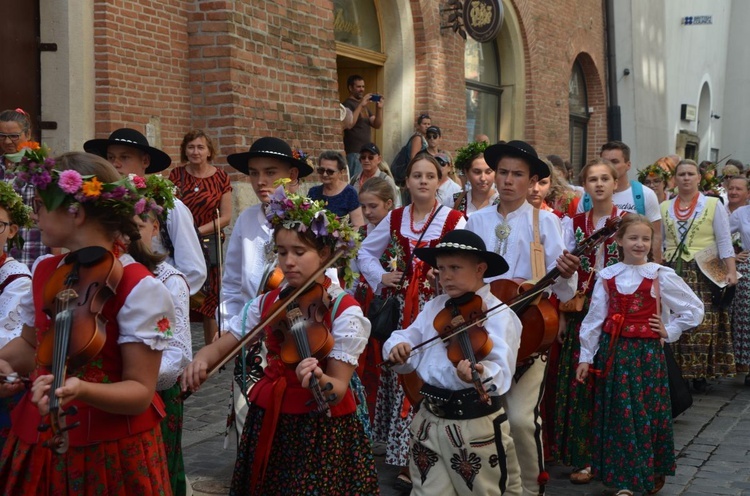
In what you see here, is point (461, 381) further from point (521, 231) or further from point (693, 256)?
point (693, 256)

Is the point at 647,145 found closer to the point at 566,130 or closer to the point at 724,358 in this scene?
the point at 566,130

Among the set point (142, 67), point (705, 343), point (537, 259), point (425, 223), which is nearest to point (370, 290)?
point (425, 223)

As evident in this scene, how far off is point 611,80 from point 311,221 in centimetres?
1934

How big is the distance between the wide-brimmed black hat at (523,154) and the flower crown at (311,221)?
4.98ft

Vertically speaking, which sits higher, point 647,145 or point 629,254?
point 647,145

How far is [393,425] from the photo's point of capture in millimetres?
6113

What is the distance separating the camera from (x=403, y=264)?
6223mm

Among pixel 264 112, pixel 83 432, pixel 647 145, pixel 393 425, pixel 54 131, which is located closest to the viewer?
pixel 83 432

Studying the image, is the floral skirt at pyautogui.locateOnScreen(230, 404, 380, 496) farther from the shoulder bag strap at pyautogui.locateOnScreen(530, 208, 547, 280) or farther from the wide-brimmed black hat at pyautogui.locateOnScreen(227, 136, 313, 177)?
the wide-brimmed black hat at pyautogui.locateOnScreen(227, 136, 313, 177)

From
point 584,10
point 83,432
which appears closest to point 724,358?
point 83,432

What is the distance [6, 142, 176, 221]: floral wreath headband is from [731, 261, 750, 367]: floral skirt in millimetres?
7745

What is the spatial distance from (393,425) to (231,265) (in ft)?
4.80

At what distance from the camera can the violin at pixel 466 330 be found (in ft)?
14.5

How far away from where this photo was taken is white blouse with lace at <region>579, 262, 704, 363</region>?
5.80m
